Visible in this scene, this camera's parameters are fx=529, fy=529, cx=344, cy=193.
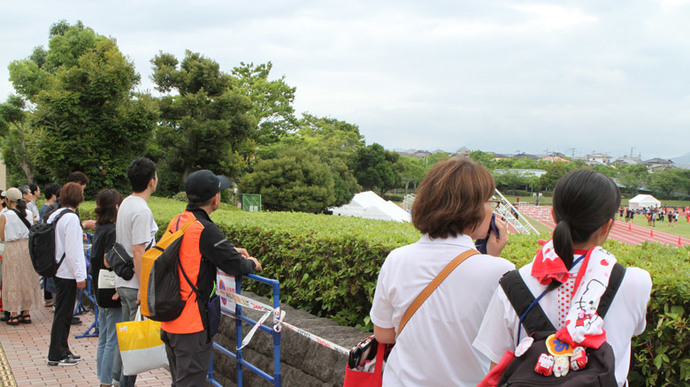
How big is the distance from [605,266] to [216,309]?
7.85 feet

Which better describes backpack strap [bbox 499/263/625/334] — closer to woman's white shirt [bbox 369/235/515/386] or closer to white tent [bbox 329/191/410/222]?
woman's white shirt [bbox 369/235/515/386]

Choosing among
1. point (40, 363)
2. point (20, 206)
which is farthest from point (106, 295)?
point (20, 206)

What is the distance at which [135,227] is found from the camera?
12.9 feet

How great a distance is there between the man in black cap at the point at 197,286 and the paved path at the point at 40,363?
227 cm

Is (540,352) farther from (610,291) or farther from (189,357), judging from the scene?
(189,357)

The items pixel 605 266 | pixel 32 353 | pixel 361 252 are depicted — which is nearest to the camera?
pixel 605 266

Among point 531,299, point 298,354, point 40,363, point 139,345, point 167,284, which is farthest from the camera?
point 40,363

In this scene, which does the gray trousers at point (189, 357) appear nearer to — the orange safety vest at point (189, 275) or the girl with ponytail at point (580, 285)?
the orange safety vest at point (189, 275)

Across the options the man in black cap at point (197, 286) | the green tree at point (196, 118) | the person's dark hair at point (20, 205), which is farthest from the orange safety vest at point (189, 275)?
the green tree at point (196, 118)

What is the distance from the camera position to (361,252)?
13.4ft

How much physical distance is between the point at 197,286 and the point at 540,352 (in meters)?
2.19

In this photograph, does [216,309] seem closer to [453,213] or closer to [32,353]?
[453,213]

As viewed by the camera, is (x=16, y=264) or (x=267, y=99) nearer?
(x=16, y=264)

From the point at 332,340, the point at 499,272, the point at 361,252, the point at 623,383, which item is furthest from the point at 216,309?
the point at 623,383
